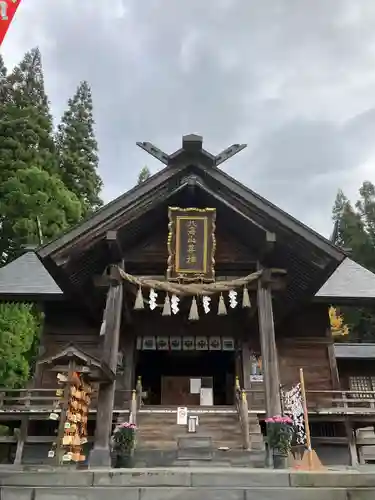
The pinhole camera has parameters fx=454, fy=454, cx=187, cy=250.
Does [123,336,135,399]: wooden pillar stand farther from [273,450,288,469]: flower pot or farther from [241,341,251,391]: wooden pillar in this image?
[273,450,288,469]: flower pot

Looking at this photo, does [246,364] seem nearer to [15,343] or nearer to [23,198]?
[15,343]

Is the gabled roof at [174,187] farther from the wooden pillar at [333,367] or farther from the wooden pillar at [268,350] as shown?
the wooden pillar at [333,367]

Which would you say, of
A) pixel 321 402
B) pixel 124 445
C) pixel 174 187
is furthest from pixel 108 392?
pixel 321 402

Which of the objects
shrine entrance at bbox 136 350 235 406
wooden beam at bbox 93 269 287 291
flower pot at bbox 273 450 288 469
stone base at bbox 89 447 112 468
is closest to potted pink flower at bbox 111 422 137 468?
stone base at bbox 89 447 112 468

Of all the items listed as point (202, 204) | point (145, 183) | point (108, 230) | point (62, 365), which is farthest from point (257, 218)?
point (62, 365)

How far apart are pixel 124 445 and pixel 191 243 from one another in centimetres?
559

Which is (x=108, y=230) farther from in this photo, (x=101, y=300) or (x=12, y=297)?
(x=12, y=297)

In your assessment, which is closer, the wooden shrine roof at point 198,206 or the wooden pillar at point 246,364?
the wooden shrine roof at point 198,206

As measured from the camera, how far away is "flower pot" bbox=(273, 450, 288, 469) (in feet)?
30.3

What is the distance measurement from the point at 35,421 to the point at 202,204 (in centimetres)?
878

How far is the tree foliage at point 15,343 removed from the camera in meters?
20.0

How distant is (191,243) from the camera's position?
13.0m

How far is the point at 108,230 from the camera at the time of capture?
1238 cm

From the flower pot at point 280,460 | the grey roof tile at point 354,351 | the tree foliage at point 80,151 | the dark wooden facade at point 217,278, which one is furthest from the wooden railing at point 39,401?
the tree foliage at point 80,151
